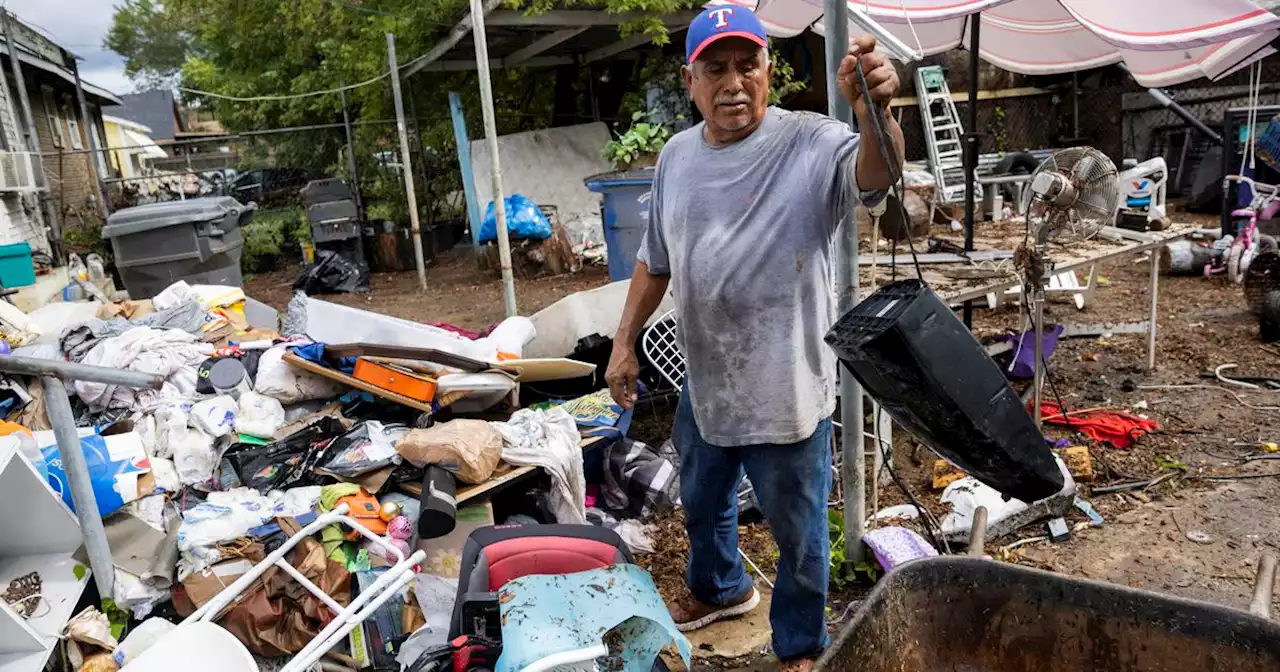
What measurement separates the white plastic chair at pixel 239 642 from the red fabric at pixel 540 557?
0.39 meters

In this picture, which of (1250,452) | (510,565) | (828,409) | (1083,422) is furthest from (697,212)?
(1250,452)

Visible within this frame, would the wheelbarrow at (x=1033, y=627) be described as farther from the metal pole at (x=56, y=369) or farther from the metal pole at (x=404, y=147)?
the metal pole at (x=404, y=147)

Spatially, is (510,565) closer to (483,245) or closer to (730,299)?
(730,299)

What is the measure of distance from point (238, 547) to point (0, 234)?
8448 millimetres

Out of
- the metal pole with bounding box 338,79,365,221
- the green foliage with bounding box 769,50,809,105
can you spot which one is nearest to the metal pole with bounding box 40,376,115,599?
the green foliage with bounding box 769,50,809,105

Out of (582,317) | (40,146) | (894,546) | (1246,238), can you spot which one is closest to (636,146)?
(582,317)

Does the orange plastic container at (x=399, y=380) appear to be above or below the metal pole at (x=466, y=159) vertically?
below

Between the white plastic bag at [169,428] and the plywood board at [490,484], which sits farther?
the white plastic bag at [169,428]

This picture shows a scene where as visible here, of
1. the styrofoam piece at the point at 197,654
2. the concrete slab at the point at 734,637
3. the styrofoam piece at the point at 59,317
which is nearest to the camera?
the styrofoam piece at the point at 197,654

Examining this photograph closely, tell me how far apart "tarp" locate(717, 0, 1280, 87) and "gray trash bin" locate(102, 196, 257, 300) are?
6198mm

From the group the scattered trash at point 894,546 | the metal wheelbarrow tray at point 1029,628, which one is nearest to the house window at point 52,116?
the scattered trash at point 894,546

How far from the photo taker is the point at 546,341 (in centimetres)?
526

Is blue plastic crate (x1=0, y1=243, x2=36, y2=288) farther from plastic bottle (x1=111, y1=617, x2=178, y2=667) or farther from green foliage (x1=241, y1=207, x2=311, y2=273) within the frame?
plastic bottle (x1=111, y1=617, x2=178, y2=667)

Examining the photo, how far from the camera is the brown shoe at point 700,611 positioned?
3.03m
